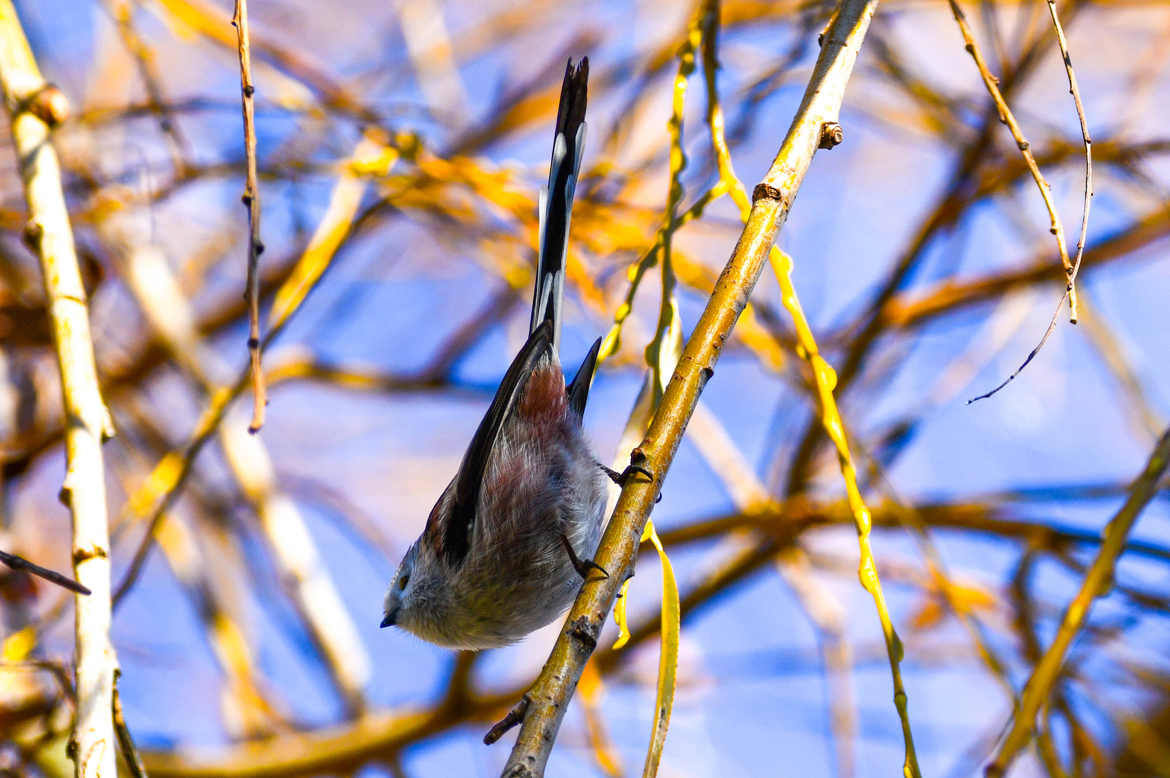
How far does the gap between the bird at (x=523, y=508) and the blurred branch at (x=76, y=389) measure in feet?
3.46

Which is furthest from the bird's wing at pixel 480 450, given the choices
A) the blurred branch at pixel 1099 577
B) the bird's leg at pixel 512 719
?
the blurred branch at pixel 1099 577

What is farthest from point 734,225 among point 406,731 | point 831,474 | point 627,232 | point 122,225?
point 122,225

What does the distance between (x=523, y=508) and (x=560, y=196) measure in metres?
0.79

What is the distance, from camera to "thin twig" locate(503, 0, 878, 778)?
1113mm

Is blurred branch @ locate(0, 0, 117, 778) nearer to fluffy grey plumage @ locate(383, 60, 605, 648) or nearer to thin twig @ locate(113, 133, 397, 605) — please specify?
thin twig @ locate(113, 133, 397, 605)

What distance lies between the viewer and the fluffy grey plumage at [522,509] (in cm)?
255

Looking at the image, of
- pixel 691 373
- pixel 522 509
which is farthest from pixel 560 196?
pixel 691 373

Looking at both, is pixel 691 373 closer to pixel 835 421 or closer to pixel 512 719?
pixel 835 421

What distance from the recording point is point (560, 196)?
7.43 feet

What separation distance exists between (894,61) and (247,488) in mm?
2337

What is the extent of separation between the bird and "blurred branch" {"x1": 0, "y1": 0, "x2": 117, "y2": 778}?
1.05m

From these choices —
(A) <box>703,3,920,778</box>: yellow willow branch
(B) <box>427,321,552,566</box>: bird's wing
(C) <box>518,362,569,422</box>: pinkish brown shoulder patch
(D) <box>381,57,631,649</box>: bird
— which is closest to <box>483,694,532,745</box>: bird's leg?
(A) <box>703,3,920,778</box>: yellow willow branch

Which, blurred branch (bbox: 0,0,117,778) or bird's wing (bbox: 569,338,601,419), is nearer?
blurred branch (bbox: 0,0,117,778)

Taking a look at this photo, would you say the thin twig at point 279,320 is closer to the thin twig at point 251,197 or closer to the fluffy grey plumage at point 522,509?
the thin twig at point 251,197
